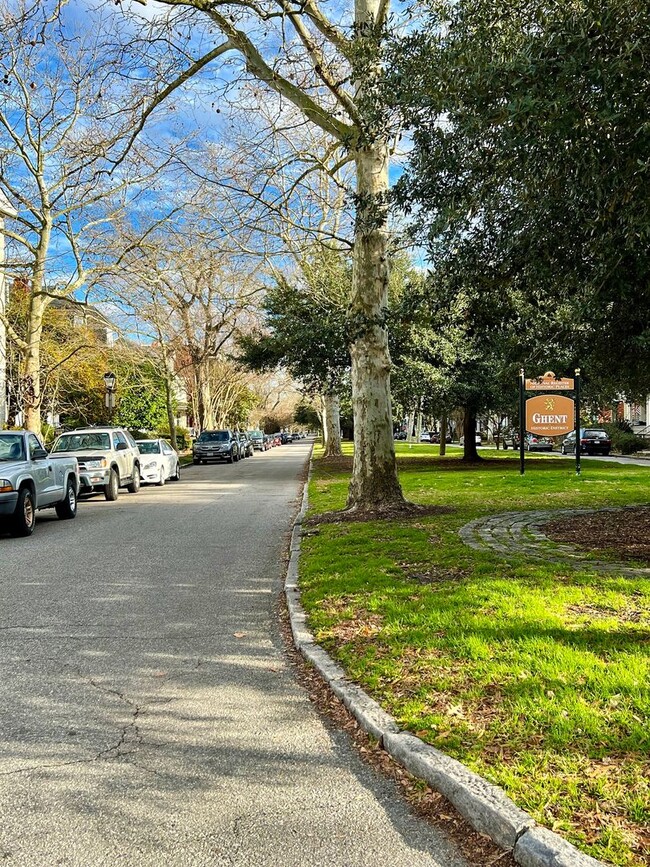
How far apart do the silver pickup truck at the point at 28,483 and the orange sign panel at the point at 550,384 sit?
13.9 m

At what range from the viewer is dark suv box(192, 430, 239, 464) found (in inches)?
1558

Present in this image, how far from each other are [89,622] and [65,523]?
323 inches

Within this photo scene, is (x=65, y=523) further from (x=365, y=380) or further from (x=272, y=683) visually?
(x=272, y=683)

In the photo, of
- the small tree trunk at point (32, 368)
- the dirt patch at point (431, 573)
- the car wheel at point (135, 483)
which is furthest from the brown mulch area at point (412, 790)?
the small tree trunk at point (32, 368)

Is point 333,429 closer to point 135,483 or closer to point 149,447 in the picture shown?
→ point 149,447

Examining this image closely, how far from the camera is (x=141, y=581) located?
8.41 m

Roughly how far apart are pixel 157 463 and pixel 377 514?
14754mm

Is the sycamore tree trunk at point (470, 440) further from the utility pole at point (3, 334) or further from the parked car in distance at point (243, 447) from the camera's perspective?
the parked car in distance at point (243, 447)

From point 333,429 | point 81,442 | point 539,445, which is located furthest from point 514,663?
point 539,445

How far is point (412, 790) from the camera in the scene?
348 cm

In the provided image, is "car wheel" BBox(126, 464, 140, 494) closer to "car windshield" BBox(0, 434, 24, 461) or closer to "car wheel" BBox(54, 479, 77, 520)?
"car wheel" BBox(54, 479, 77, 520)

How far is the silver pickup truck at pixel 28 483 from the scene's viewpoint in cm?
1178

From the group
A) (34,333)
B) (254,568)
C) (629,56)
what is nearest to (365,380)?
(254,568)

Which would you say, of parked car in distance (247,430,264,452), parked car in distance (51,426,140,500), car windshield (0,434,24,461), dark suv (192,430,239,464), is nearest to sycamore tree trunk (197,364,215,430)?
dark suv (192,430,239,464)
